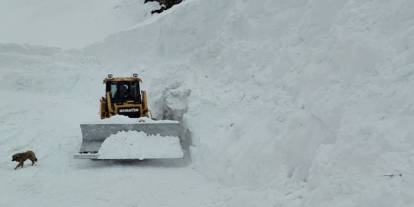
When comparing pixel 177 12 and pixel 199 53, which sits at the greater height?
pixel 177 12

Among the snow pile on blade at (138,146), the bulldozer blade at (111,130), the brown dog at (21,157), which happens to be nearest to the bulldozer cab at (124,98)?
the bulldozer blade at (111,130)

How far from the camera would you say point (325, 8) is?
32.9 ft

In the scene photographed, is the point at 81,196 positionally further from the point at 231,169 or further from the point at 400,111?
the point at 400,111

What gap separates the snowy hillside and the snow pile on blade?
311mm

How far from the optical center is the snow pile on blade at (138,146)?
10.3m

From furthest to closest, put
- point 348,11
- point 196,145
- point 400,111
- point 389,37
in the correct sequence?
point 196,145
point 348,11
point 389,37
point 400,111

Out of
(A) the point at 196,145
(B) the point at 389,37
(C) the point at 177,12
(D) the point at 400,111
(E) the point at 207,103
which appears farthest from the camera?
(C) the point at 177,12

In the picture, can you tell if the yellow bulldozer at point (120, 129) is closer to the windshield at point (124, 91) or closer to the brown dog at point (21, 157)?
the windshield at point (124, 91)

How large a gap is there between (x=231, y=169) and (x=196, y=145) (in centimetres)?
215

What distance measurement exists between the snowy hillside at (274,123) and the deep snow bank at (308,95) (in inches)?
1.0

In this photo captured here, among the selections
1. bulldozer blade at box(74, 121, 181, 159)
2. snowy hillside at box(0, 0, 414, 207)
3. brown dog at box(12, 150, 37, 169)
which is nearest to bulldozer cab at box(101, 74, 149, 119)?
snowy hillside at box(0, 0, 414, 207)

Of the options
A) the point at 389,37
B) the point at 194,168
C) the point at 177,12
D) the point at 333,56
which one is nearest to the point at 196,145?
the point at 194,168

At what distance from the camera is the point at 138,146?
10547 mm

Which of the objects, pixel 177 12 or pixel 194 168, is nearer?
pixel 194 168
